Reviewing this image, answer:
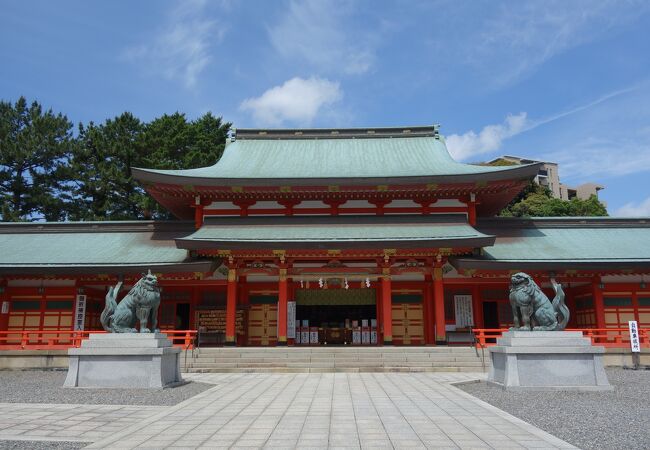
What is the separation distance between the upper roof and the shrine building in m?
0.13

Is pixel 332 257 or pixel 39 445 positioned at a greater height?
pixel 332 257

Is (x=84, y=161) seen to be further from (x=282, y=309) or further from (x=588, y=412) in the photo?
(x=588, y=412)

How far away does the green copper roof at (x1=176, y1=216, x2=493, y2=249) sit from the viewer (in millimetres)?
20453

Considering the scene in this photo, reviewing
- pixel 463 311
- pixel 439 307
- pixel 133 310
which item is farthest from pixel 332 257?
pixel 133 310

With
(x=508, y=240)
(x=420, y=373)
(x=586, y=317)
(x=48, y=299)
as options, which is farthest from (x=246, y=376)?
(x=586, y=317)

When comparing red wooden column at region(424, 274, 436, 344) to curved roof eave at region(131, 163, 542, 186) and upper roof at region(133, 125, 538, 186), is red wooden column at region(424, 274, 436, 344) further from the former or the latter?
upper roof at region(133, 125, 538, 186)

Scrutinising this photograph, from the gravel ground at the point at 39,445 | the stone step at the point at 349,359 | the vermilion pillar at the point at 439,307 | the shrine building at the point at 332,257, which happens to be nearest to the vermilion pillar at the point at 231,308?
the shrine building at the point at 332,257

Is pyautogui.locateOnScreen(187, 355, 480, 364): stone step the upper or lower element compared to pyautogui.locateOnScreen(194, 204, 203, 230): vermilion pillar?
lower

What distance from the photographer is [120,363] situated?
12578 millimetres

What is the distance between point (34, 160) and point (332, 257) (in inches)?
1296

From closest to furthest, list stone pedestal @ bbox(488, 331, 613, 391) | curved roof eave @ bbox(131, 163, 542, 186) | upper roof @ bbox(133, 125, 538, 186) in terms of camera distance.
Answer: stone pedestal @ bbox(488, 331, 613, 391) < curved roof eave @ bbox(131, 163, 542, 186) < upper roof @ bbox(133, 125, 538, 186)

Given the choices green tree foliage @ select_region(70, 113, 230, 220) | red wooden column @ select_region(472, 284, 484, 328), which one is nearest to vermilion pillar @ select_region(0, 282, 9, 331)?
green tree foliage @ select_region(70, 113, 230, 220)

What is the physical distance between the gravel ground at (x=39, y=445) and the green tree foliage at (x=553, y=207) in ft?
153

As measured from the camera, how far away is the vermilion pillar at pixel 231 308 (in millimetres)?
21234
